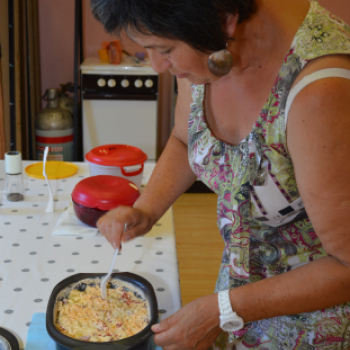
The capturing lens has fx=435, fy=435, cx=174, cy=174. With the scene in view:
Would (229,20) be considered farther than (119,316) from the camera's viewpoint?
No

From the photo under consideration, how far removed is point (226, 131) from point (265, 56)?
193 mm

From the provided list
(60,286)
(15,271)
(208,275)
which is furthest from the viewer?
(208,275)

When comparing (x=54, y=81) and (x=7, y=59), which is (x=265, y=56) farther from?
(x=54, y=81)

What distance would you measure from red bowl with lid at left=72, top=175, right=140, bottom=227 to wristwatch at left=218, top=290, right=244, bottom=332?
571mm

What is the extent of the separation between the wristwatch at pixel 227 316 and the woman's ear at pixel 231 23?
470 millimetres

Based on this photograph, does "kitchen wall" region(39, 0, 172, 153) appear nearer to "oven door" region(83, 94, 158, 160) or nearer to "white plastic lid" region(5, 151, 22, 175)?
"oven door" region(83, 94, 158, 160)

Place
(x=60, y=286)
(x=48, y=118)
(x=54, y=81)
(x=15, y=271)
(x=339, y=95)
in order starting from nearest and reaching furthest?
1. (x=339, y=95)
2. (x=60, y=286)
3. (x=15, y=271)
4. (x=48, y=118)
5. (x=54, y=81)

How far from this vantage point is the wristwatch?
79cm

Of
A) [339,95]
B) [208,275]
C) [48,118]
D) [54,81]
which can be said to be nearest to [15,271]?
[339,95]

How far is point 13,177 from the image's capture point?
1.48 m

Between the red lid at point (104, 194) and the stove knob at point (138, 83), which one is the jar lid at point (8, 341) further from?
the stove knob at point (138, 83)

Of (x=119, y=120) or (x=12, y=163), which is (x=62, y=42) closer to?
(x=119, y=120)

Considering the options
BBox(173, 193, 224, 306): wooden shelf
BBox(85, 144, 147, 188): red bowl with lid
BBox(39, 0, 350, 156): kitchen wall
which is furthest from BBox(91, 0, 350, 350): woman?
BBox(39, 0, 350, 156): kitchen wall

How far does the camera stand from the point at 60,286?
90 centimetres
